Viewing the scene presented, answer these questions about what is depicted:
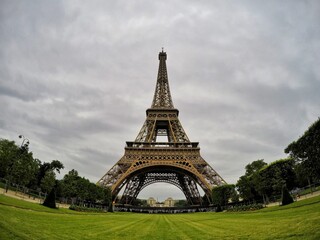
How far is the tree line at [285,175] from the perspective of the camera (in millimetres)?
33562

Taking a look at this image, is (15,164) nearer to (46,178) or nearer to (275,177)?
(46,178)

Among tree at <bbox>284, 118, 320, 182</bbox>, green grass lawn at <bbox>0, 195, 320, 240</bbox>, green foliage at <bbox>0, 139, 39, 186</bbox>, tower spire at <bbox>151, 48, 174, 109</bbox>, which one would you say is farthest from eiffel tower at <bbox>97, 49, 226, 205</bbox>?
green grass lawn at <bbox>0, 195, 320, 240</bbox>

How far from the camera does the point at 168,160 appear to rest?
55156mm

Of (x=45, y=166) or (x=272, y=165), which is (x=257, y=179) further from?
(x=45, y=166)

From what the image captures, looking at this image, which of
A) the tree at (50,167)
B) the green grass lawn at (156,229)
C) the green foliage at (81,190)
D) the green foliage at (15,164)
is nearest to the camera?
the green grass lawn at (156,229)

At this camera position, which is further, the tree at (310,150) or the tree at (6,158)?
the tree at (6,158)

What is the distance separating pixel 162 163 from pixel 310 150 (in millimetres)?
28928

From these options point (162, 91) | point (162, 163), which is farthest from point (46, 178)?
point (162, 91)

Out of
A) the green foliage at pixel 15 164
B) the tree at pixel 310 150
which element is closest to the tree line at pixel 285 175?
the tree at pixel 310 150

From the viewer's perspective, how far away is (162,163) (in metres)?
53.7

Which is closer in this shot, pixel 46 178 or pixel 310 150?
pixel 310 150

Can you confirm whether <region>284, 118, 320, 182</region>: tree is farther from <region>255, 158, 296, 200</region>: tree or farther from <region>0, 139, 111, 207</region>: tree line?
<region>0, 139, 111, 207</region>: tree line

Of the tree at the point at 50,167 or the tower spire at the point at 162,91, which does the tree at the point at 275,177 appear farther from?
the tree at the point at 50,167

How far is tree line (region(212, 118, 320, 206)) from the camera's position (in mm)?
33562
